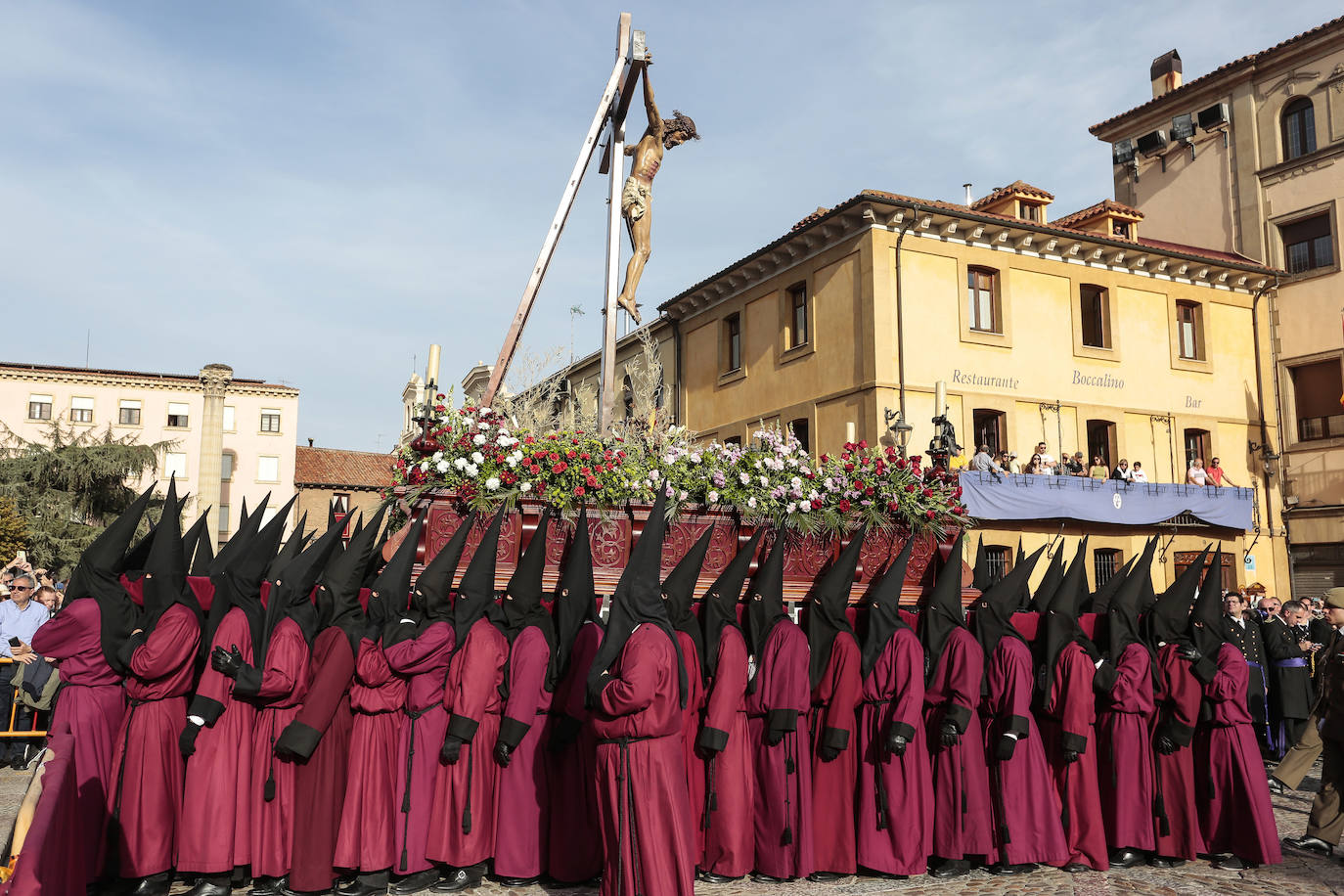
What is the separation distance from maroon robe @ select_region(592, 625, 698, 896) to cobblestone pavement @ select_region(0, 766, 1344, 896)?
1043 mm

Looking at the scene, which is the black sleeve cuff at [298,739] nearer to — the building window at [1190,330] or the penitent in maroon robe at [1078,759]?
the penitent in maroon robe at [1078,759]

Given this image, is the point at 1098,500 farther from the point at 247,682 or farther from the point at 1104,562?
the point at 247,682

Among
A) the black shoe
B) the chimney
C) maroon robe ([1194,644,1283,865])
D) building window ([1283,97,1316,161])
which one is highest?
the chimney

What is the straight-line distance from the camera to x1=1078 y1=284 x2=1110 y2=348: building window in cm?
2359

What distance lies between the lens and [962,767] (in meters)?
6.98

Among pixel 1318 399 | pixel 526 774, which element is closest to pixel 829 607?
pixel 526 774

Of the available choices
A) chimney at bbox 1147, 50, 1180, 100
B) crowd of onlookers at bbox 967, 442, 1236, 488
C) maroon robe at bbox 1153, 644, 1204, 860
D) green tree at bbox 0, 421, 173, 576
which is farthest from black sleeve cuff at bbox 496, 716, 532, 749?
green tree at bbox 0, 421, 173, 576

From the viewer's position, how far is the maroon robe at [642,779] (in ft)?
17.9

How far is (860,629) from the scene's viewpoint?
7586 mm

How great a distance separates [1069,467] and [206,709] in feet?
61.5

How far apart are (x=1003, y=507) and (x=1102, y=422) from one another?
15.7 ft

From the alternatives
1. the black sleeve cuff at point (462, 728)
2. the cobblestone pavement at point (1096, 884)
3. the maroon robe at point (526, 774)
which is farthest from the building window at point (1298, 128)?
the black sleeve cuff at point (462, 728)

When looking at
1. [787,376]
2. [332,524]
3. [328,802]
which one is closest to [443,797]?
[328,802]

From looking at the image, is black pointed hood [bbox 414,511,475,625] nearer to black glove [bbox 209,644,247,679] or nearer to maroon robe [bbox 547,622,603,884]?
maroon robe [bbox 547,622,603,884]
